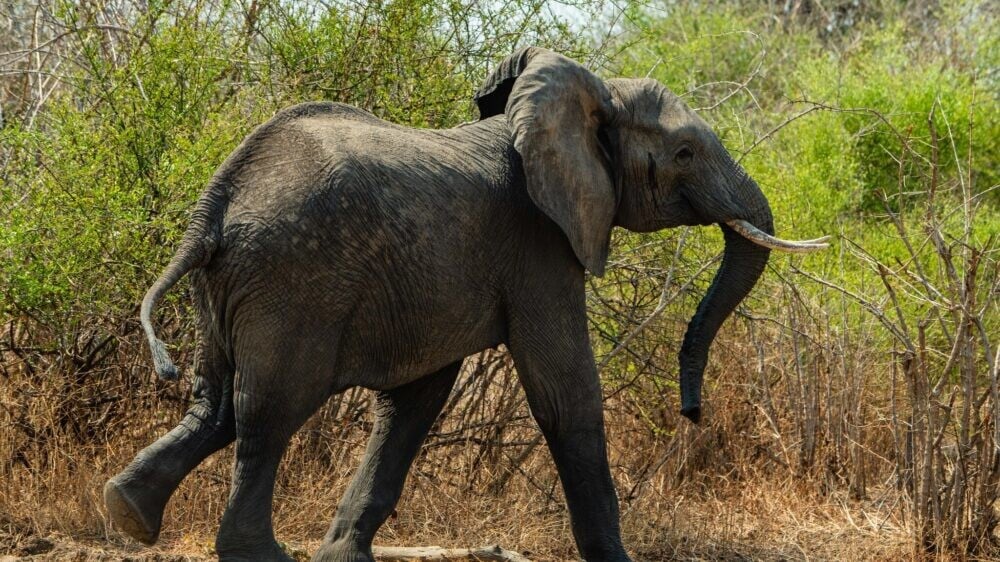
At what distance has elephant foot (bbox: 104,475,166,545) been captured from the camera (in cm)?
438

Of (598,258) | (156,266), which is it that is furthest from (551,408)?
(156,266)

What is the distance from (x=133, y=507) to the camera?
4383 mm

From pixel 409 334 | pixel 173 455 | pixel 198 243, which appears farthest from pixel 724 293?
pixel 173 455

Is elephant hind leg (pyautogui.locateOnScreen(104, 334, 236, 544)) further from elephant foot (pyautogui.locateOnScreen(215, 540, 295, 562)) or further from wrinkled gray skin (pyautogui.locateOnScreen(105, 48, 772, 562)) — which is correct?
elephant foot (pyautogui.locateOnScreen(215, 540, 295, 562))

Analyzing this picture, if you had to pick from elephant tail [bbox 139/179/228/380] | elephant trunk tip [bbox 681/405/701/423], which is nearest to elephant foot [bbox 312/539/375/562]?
elephant tail [bbox 139/179/228/380]

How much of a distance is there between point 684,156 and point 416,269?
1192 millimetres

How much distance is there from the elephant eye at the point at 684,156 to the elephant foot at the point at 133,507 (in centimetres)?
221

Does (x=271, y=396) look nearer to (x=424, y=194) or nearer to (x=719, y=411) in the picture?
(x=424, y=194)

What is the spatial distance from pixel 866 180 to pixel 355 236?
344 inches

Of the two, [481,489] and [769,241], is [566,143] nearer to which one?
[769,241]

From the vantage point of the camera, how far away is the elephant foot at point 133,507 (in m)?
4.38

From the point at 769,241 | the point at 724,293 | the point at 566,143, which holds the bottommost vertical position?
the point at 724,293

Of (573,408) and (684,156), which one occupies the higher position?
(684,156)

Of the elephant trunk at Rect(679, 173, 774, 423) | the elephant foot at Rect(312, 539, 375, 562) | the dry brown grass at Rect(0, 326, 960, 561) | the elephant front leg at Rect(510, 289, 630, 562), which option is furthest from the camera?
the dry brown grass at Rect(0, 326, 960, 561)
